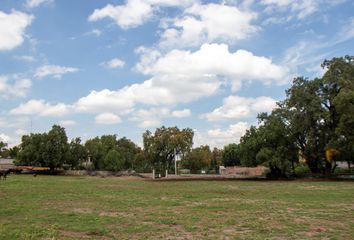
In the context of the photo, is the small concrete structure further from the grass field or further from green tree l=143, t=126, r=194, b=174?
the grass field

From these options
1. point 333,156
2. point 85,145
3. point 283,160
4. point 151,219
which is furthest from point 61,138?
point 151,219

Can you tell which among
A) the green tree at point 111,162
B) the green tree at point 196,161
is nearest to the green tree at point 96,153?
the green tree at point 111,162

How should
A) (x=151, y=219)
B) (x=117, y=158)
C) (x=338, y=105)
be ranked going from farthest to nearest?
(x=117, y=158), (x=338, y=105), (x=151, y=219)

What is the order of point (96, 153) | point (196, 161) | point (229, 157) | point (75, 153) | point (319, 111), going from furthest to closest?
point (229, 157) < point (196, 161) < point (96, 153) < point (75, 153) < point (319, 111)

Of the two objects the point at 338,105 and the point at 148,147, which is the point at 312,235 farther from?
the point at 148,147

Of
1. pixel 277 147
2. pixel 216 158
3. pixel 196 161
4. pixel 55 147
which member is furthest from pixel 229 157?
pixel 277 147

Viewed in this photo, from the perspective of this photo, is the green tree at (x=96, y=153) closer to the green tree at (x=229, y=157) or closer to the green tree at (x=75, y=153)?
the green tree at (x=75, y=153)

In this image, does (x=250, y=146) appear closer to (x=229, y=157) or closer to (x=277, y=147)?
(x=277, y=147)

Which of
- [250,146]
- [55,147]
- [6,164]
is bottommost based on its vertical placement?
[6,164]

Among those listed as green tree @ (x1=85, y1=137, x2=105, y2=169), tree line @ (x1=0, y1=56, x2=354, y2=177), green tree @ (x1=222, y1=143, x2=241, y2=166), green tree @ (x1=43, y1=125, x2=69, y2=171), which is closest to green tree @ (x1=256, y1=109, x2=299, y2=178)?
tree line @ (x1=0, y1=56, x2=354, y2=177)

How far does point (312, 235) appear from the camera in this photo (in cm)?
1130

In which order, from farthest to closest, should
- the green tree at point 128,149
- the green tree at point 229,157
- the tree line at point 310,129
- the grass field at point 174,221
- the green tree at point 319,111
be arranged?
the green tree at point 229,157 → the green tree at point 128,149 → the green tree at point 319,111 → the tree line at point 310,129 → the grass field at point 174,221

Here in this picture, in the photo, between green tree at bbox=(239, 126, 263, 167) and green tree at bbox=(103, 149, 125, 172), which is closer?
green tree at bbox=(239, 126, 263, 167)

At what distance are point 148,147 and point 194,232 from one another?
222 feet
